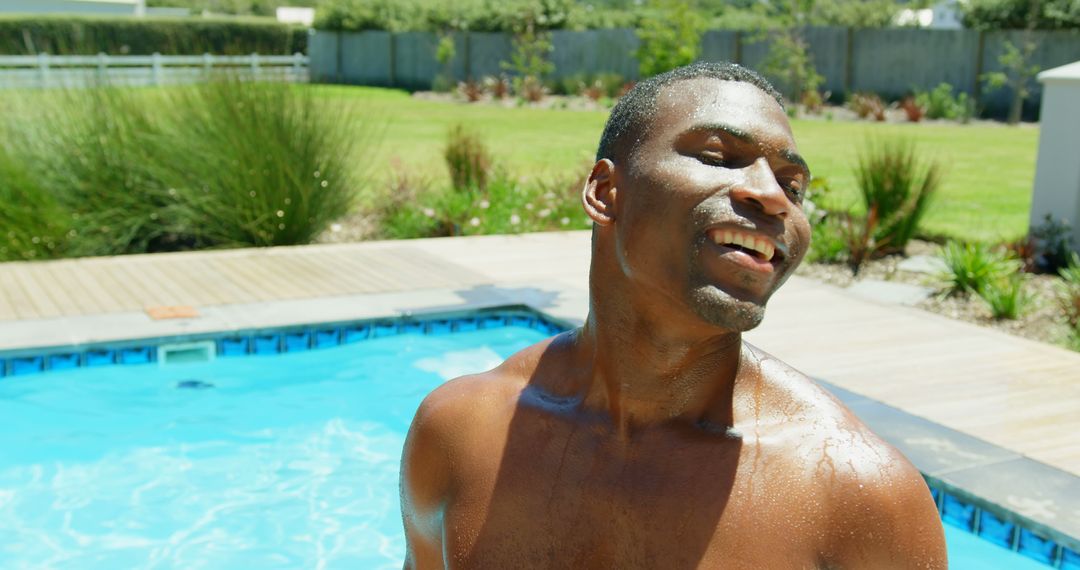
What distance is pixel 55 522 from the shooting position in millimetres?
5012

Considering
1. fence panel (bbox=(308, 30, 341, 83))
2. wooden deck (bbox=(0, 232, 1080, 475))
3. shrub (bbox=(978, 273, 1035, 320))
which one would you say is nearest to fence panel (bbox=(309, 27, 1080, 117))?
fence panel (bbox=(308, 30, 341, 83))

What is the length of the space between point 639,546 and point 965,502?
10.2 feet

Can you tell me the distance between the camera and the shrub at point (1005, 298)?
273 inches

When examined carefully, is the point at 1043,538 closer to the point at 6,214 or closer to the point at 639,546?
the point at 639,546

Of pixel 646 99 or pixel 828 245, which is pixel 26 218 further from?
pixel 646 99

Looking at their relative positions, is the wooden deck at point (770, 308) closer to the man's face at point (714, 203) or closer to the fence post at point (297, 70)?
the fence post at point (297, 70)

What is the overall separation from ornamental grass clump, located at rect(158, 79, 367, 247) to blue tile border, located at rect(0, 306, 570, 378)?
2.32 meters

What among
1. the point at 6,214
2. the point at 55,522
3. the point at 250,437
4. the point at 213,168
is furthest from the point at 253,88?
the point at 55,522

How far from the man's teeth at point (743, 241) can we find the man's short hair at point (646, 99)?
0.61ft

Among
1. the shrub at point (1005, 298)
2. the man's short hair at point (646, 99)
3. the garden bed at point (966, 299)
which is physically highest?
the man's short hair at point (646, 99)

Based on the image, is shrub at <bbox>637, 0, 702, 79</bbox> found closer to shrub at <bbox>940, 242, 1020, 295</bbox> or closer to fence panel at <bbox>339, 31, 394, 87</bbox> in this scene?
shrub at <bbox>940, 242, 1020, 295</bbox>

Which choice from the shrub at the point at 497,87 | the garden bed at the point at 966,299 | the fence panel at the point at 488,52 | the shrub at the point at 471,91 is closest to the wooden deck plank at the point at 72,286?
the garden bed at the point at 966,299

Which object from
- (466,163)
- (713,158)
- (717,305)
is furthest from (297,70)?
(717,305)

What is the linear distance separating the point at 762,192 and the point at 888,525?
1.33 ft
